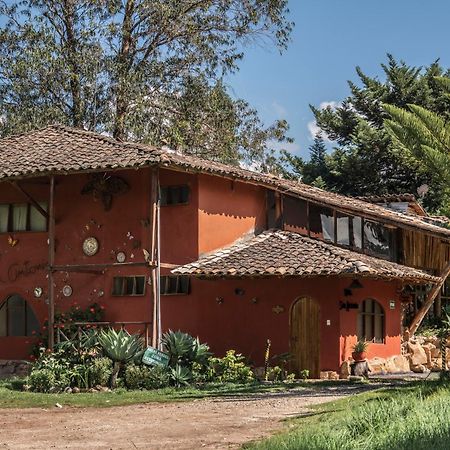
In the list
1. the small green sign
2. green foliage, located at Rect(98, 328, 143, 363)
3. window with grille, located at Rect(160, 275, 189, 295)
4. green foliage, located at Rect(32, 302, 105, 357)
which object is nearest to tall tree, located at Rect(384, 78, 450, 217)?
the small green sign

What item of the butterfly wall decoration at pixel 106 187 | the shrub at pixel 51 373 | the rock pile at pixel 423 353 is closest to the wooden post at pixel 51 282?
the shrub at pixel 51 373

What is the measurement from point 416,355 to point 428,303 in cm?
159

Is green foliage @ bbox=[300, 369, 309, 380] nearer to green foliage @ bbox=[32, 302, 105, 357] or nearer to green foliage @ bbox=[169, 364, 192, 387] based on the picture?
green foliage @ bbox=[169, 364, 192, 387]

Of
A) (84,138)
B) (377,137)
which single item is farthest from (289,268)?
(377,137)

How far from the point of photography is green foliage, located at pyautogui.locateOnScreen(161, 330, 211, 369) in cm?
2091

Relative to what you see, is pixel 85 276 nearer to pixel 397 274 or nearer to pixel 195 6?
pixel 397 274

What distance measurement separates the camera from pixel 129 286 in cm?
2438

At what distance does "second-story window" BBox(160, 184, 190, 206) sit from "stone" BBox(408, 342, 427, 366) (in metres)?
8.50

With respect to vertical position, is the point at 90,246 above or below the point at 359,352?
above

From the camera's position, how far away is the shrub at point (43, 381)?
20141mm

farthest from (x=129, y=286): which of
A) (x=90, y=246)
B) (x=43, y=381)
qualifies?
(x=43, y=381)

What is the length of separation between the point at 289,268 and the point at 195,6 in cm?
1673

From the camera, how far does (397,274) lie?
77.3 feet

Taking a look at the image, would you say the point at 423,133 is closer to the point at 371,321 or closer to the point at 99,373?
the point at 371,321
